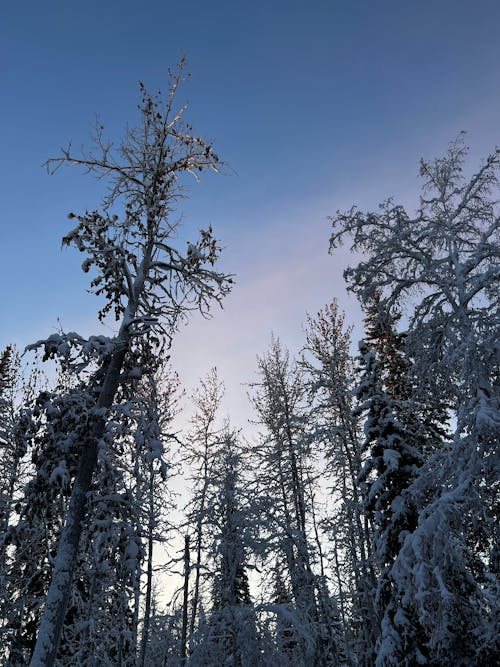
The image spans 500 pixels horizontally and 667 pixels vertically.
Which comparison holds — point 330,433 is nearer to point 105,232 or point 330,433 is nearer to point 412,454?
point 412,454

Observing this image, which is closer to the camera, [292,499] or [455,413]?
[455,413]

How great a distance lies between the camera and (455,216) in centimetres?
977

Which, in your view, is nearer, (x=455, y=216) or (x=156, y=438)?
(x=156, y=438)

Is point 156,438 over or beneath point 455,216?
beneath

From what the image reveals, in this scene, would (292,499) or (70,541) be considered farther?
(292,499)

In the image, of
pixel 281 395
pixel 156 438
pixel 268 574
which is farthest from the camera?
pixel 281 395

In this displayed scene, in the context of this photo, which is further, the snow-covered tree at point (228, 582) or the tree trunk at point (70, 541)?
the snow-covered tree at point (228, 582)

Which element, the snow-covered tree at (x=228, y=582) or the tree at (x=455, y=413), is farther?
the snow-covered tree at (x=228, y=582)

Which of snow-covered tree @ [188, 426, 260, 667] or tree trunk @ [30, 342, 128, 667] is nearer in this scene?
tree trunk @ [30, 342, 128, 667]

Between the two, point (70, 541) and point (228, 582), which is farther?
Answer: point (228, 582)

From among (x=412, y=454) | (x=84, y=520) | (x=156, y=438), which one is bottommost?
(x=84, y=520)

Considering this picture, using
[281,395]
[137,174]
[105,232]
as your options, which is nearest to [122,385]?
[105,232]

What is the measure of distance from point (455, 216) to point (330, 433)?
24.8 ft

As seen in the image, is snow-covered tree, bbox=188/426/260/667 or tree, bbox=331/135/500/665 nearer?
tree, bbox=331/135/500/665
